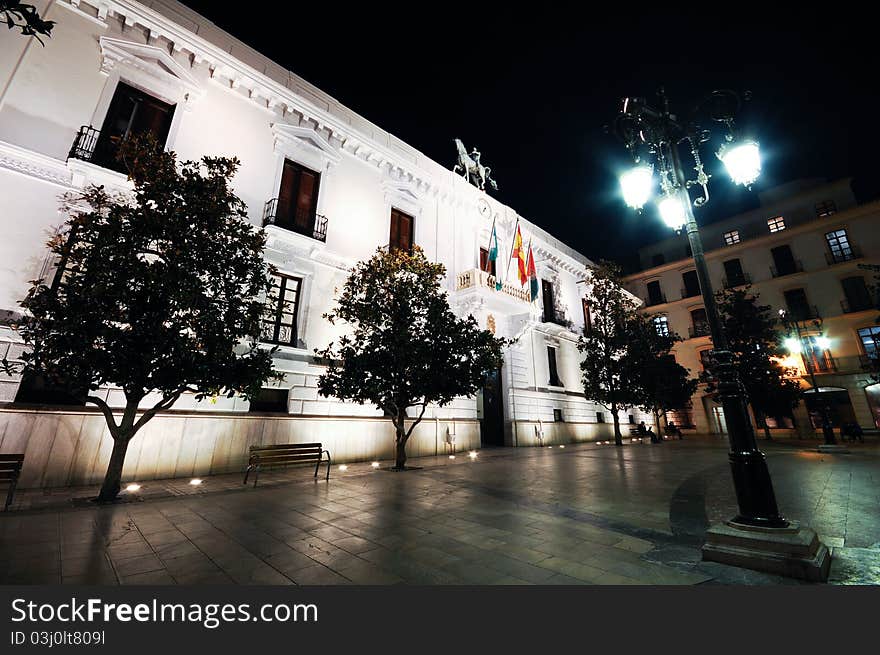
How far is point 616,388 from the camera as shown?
20.5m

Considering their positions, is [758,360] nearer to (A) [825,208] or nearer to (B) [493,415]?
(B) [493,415]

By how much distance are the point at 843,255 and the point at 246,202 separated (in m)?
37.6

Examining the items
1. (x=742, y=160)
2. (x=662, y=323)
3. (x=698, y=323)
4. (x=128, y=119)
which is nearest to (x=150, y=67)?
(x=128, y=119)

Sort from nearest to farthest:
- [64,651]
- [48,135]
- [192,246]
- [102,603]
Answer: [64,651]
[102,603]
[192,246]
[48,135]

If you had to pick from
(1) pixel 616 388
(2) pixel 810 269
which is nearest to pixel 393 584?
(1) pixel 616 388

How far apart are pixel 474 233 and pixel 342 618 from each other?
18.7 m

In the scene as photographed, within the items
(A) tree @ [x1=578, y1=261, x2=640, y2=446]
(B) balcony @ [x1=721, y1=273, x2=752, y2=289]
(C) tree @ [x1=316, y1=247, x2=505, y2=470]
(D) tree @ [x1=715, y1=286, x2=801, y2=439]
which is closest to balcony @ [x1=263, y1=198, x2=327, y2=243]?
(C) tree @ [x1=316, y1=247, x2=505, y2=470]

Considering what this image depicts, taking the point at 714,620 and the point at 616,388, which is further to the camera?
the point at 616,388

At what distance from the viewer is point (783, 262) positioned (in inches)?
1116

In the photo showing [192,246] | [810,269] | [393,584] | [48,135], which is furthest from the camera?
[810,269]

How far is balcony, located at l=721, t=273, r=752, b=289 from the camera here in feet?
96.0

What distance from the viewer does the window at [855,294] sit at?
2430cm

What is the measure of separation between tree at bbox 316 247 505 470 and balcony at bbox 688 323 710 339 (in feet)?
88.4

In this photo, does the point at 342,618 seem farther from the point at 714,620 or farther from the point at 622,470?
the point at 622,470
